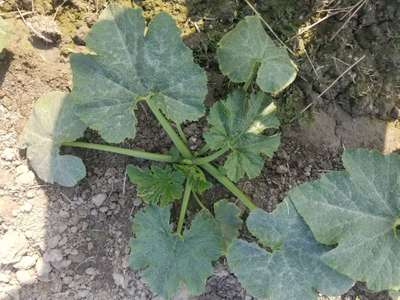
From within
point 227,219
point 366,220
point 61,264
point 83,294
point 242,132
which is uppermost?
point 242,132

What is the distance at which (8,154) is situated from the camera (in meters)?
3.39

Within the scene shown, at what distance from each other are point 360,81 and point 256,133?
2.75ft

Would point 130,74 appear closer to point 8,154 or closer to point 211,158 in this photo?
point 211,158

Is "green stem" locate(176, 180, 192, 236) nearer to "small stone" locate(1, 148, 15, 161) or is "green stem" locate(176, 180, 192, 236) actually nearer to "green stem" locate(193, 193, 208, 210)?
"green stem" locate(193, 193, 208, 210)

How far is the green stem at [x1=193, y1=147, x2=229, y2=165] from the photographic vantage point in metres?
3.21

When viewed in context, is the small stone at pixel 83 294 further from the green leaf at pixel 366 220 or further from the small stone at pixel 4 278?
the green leaf at pixel 366 220

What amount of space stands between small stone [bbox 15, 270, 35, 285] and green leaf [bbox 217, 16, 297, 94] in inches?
58.0

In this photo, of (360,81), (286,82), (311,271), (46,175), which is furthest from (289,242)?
(46,175)

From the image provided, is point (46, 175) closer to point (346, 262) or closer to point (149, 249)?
point (149, 249)

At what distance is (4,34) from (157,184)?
1107 millimetres

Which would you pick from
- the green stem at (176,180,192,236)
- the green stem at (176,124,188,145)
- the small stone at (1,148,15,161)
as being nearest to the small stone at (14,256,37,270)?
the small stone at (1,148,15,161)

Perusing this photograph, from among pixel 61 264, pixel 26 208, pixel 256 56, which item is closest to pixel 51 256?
pixel 61 264

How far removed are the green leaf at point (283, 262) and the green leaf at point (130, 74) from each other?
64cm

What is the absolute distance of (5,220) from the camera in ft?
11.0
